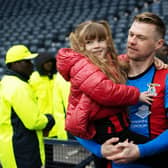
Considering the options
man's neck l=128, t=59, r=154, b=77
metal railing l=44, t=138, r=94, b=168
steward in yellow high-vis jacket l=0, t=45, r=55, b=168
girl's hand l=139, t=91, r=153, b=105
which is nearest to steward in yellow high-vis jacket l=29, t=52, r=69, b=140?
metal railing l=44, t=138, r=94, b=168

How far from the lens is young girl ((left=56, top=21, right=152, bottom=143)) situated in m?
1.51

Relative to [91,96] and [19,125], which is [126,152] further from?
[19,125]

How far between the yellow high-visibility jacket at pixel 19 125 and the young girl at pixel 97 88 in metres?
1.11

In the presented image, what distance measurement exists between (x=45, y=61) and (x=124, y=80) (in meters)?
2.75

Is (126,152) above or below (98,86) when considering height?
below

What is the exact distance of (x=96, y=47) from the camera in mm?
1621

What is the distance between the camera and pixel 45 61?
4.27 meters

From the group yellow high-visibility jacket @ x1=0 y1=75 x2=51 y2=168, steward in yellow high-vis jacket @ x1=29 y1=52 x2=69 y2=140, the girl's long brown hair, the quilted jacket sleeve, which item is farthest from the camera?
steward in yellow high-vis jacket @ x1=29 y1=52 x2=69 y2=140

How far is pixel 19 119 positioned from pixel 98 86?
4.59 feet

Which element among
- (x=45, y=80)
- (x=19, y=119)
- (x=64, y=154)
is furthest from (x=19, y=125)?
(x=45, y=80)

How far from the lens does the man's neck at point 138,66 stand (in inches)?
64.6

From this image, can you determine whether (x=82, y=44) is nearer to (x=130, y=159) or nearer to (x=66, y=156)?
(x=130, y=159)

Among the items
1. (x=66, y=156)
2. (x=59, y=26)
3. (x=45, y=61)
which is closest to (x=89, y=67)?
(x=66, y=156)

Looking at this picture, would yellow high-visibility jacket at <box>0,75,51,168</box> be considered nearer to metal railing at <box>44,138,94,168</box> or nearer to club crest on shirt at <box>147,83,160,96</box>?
metal railing at <box>44,138,94,168</box>
